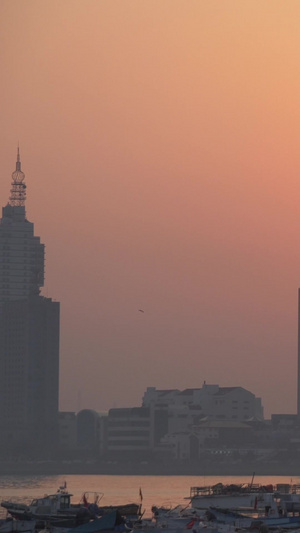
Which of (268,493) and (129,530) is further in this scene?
(268,493)

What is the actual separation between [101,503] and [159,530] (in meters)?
53.4

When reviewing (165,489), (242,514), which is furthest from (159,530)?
(165,489)

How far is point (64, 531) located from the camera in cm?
7719

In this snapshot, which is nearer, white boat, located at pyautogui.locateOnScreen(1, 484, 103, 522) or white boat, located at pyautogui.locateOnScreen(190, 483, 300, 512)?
white boat, located at pyautogui.locateOnScreen(1, 484, 103, 522)

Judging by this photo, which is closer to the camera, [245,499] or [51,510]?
[51,510]

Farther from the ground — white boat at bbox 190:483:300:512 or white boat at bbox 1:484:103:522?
white boat at bbox 190:483:300:512

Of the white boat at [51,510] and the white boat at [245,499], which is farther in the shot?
the white boat at [245,499]

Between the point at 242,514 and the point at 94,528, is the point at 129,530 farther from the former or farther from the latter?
the point at 242,514

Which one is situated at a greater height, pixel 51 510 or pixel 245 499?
pixel 245 499

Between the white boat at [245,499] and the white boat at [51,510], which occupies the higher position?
the white boat at [245,499]

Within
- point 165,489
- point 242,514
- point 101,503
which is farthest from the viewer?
point 165,489

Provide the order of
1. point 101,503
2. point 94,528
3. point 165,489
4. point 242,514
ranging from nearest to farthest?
point 94,528
point 242,514
point 101,503
point 165,489

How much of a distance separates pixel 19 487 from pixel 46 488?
12.9ft

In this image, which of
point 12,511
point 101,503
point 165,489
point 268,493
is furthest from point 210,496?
point 165,489
